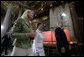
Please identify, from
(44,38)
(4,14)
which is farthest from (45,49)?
(4,14)

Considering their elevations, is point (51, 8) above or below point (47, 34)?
→ above

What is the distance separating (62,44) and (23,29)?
0.23 m

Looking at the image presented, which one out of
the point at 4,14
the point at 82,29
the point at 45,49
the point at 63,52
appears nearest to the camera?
the point at 82,29

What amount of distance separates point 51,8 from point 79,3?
0.39m

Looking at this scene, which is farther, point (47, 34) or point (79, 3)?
point (47, 34)

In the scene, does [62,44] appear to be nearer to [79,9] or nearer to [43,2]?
[79,9]

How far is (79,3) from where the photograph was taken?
0.29 metres

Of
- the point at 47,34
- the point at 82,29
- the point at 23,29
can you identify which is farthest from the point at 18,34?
the point at 47,34

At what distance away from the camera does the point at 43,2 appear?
0.60 metres

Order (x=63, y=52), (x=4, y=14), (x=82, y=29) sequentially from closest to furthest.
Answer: (x=82, y=29), (x=63, y=52), (x=4, y=14)

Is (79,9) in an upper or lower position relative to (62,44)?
upper

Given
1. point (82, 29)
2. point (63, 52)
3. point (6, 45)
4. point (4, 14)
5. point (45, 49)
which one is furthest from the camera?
point (4, 14)

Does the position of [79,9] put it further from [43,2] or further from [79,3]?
[43,2]

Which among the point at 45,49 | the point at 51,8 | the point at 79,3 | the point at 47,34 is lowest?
the point at 45,49
